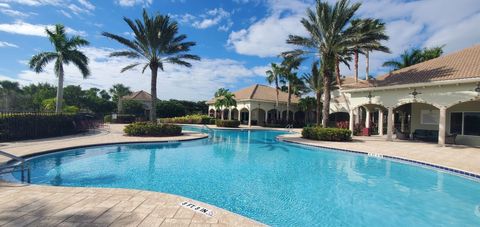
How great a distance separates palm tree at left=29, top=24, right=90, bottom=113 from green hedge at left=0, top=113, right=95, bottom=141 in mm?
3806

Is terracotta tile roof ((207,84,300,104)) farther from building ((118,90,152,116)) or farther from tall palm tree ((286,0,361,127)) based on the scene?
building ((118,90,152,116))

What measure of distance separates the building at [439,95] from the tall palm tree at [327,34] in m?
3.58

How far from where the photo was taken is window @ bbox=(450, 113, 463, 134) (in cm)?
1676

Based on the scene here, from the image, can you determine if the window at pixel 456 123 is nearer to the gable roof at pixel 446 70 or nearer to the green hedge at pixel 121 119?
the gable roof at pixel 446 70

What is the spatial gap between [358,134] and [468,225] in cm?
1834

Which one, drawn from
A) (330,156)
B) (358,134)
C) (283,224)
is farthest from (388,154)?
(358,134)

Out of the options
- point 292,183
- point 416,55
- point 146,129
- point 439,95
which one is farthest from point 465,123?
point 146,129

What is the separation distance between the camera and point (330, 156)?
1321 centimetres

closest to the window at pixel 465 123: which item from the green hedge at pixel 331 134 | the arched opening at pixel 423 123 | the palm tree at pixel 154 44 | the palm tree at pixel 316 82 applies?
the arched opening at pixel 423 123

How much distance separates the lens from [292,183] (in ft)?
27.5

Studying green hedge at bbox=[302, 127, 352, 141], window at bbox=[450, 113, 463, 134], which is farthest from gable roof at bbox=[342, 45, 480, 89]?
green hedge at bbox=[302, 127, 352, 141]

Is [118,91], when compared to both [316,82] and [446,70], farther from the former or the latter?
[446,70]

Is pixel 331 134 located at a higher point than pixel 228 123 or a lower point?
lower

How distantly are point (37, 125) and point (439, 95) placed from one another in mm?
24337
